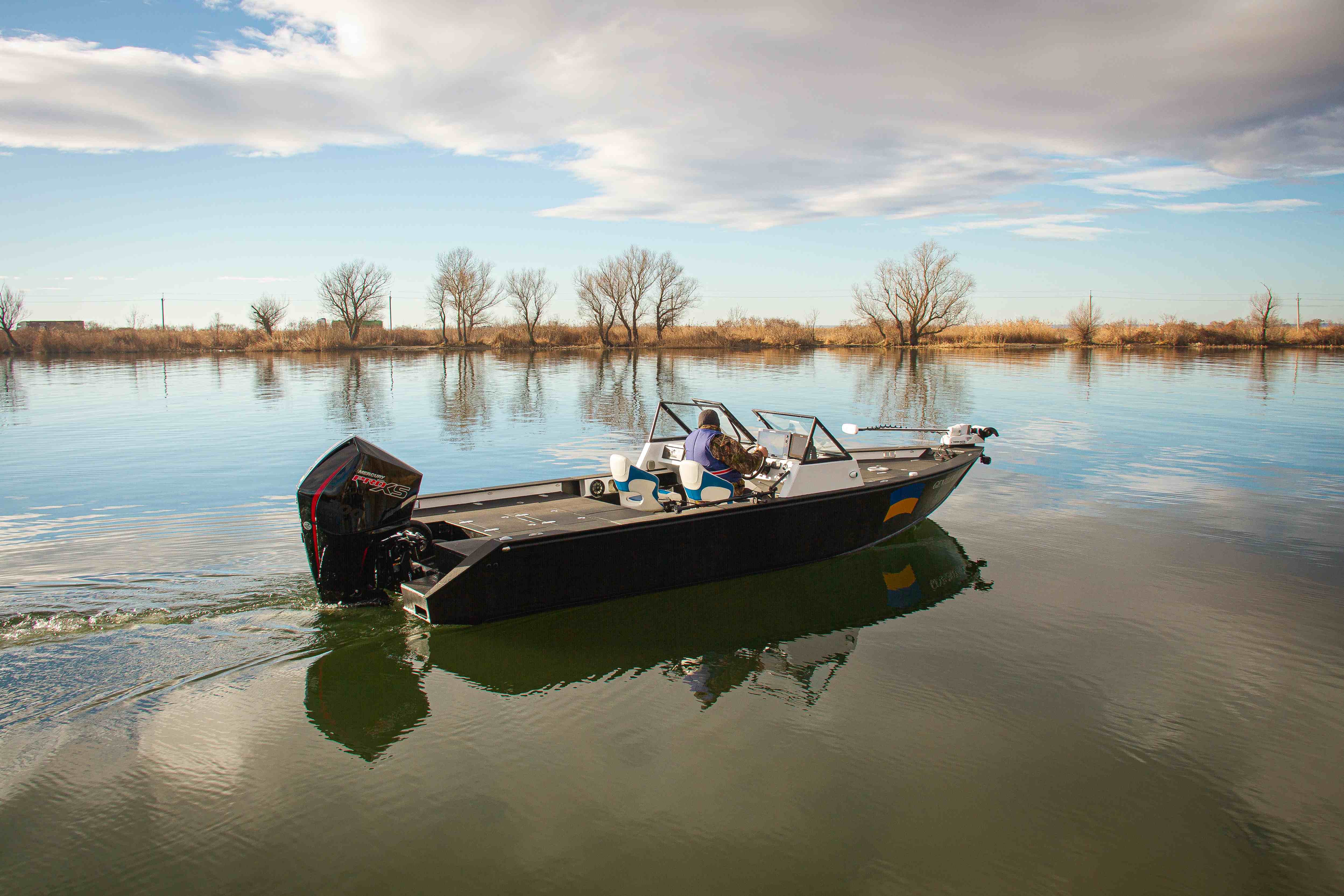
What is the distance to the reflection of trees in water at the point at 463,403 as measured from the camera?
1569 cm

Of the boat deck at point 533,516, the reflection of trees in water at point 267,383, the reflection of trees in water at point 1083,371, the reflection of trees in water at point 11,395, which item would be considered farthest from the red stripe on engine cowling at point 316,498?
the reflection of trees in water at point 1083,371

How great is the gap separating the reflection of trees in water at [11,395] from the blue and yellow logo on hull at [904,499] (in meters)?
19.5

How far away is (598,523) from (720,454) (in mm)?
1399

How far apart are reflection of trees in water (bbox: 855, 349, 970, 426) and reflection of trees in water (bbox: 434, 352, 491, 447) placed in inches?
340

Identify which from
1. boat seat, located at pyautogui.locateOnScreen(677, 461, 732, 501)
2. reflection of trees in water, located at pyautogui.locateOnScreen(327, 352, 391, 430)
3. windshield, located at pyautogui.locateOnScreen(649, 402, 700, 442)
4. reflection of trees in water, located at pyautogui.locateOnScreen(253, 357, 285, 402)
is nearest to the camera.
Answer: boat seat, located at pyautogui.locateOnScreen(677, 461, 732, 501)

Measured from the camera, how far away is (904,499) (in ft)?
26.9

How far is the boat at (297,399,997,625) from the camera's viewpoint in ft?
17.7

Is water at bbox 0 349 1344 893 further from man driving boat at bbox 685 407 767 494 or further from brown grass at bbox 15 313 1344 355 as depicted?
brown grass at bbox 15 313 1344 355

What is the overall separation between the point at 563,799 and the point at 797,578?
3.90 meters

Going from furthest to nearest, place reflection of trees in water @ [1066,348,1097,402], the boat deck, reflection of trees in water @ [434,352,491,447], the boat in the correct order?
reflection of trees in water @ [1066,348,1097,402], reflection of trees in water @ [434,352,491,447], the boat deck, the boat

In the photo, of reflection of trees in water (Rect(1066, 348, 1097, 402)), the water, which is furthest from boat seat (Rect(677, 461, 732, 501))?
reflection of trees in water (Rect(1066, 348, 1097, 402))

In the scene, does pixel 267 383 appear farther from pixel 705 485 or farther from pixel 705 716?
pixel 705 716

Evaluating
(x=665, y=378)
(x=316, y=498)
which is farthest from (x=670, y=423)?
(x=316, y=498)

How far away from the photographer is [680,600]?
6520mm
